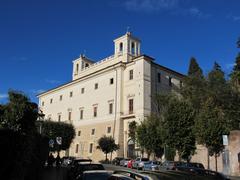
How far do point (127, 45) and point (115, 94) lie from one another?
31.4ft

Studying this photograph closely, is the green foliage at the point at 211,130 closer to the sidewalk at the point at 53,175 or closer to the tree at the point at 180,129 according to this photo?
the tree at the point at 180,129

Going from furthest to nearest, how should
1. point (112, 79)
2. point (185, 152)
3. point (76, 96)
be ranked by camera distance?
1. point (76, 96)
2. point (112, 79)
3. point (185, 152)

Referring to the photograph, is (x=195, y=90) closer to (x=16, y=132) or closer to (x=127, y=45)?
(x=127, y=45)

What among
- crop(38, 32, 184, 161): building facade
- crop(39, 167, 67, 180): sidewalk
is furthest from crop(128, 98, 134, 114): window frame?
crop(39, 167, 67, 180): sidewalk

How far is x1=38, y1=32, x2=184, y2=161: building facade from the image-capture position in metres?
54.8

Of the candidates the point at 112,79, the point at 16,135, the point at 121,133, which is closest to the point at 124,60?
the point at 112,79

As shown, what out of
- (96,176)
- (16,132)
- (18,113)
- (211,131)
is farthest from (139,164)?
(16,132)

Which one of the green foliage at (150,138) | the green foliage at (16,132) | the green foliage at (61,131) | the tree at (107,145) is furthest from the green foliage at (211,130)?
the green foliage at (61,131)

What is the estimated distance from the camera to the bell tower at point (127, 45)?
60.3 meters

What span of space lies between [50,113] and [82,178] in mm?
68406

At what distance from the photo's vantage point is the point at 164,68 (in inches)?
2327

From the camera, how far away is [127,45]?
60.1 m

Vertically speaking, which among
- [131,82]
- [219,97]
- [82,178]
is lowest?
[82,178]

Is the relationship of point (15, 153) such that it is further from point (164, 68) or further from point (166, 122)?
point (164, 68)
